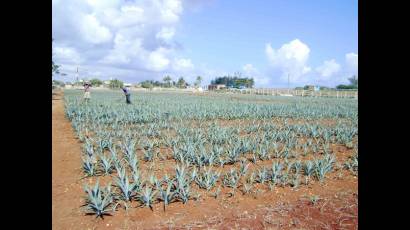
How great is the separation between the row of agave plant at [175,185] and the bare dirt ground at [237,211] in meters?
0.11

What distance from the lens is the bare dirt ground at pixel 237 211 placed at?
11.3ft

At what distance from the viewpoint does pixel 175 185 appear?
181 inches

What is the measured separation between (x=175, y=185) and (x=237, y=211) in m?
1.18

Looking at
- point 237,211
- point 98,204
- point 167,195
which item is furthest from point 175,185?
point 98,204

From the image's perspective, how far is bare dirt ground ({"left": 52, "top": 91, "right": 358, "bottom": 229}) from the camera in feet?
11.3

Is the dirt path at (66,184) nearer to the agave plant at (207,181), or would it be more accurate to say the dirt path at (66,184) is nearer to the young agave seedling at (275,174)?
the agave plant at (207,181)

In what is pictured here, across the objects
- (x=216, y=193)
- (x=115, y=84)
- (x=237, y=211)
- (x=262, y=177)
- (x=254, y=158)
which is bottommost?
(x=237, y=211)

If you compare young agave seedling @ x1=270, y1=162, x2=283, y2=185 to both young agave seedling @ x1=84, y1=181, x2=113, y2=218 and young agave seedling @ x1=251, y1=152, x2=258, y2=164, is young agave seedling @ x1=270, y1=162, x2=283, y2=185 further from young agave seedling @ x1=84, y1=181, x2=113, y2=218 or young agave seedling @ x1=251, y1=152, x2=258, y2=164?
young agave seedling @ x1=84, y1=181, x2=113, y2=218

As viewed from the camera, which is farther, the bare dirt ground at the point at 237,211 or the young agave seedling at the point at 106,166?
the young agave seedling at the point at 106,166

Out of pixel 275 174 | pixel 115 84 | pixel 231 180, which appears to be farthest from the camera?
pixel 115 84

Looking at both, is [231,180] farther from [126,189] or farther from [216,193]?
[126,189]

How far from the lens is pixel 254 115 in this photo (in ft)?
48.6

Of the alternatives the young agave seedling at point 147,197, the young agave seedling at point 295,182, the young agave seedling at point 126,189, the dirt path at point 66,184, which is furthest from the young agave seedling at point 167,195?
the young agave seedling at point 295,182

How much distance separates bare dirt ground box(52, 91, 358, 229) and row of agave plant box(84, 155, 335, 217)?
0.11 m
